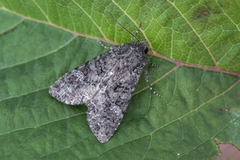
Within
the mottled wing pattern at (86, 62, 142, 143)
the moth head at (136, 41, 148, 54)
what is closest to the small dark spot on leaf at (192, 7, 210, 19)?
the moth head at (136, 41, 148, 54)

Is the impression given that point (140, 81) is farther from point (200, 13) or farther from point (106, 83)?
point (200, 13)

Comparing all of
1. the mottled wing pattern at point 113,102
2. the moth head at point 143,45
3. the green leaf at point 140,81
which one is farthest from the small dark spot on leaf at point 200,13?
the mottled wing pattern at point 113,102

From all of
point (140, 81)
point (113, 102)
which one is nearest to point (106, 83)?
point (113, 102)

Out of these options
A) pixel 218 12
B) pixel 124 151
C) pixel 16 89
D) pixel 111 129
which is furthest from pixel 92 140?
pixel 218 12

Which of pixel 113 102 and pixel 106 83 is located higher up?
pixel 106 83

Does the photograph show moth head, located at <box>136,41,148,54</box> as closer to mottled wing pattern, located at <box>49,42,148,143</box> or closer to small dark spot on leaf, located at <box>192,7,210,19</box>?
mottled wing pattern, located at <box>49,42,148,143</box>

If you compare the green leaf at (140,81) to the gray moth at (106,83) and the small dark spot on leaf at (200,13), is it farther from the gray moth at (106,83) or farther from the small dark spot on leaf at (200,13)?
the gray moth at (106,83)

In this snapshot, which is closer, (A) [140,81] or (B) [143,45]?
(B) [143,45]
